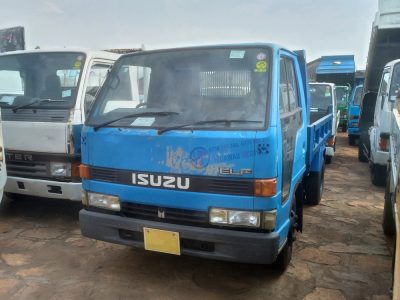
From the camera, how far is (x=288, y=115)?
10.6ft

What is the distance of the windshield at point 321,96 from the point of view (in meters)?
9.19

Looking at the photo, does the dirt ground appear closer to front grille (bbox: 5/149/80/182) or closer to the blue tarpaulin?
front grille (bbox: 5/149/80/182)

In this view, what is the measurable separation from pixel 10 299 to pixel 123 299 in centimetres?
89

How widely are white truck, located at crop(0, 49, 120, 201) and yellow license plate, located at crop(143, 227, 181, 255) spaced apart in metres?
1.59

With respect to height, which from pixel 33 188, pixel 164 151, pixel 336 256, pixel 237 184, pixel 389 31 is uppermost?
pixel 389 31

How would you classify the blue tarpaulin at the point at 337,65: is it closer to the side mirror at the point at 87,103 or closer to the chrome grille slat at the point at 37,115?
the side mirror at the point at 87,103

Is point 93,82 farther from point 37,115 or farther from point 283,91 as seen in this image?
point 283,91

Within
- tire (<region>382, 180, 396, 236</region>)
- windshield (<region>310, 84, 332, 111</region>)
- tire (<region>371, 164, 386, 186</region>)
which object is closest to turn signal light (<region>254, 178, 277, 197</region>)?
tire (<region>382, 180, 396, 236</region>)

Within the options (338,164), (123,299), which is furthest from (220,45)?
(338,164)

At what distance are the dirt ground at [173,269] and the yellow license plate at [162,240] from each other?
0.44 meters

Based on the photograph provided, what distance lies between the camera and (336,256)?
12.8 ft

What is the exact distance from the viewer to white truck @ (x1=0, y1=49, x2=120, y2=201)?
4277 mm

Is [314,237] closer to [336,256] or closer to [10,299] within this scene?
[336,256]

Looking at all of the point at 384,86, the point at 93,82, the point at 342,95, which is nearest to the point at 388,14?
the point at 384,86
